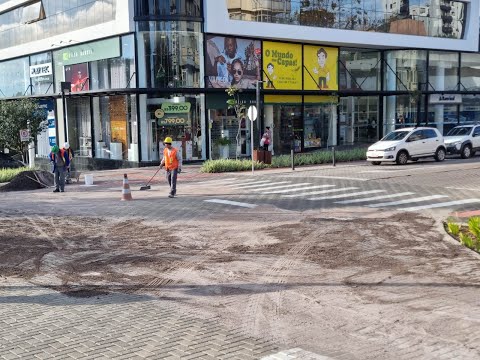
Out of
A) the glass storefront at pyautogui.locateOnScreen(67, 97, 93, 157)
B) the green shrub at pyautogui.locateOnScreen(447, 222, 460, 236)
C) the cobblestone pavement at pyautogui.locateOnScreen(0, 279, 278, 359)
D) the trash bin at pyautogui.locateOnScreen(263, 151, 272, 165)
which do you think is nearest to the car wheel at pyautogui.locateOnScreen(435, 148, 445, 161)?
the trash bin at pyautogui.locateOnScreen(263, 151, 272, 165)

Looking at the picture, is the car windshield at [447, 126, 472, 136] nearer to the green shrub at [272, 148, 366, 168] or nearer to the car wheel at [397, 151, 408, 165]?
the green shrub at [272, 148, 366, 168]

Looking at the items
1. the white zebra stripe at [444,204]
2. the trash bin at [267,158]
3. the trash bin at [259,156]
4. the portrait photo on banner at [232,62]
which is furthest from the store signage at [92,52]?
the white zebra stripe at [444,204]

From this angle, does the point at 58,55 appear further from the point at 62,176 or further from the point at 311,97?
the point at 62,176

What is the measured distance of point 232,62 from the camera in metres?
32.0

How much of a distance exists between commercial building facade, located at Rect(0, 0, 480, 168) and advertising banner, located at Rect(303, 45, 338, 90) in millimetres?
95

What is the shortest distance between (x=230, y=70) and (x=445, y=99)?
63.9 feet

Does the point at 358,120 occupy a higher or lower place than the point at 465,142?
higher

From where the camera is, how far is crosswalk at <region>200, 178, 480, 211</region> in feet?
48.2

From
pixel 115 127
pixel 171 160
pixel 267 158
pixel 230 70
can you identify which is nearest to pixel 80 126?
pixel 115 127

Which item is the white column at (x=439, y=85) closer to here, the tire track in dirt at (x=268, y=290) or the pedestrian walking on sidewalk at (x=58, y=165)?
the pedestrian walking on sidewalk at (x=58, y=165)

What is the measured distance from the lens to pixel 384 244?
1014 cm

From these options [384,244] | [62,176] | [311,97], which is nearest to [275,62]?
[311,97]

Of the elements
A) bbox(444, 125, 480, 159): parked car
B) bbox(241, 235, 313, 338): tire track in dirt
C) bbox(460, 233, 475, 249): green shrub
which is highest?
bbox(444, 125, 480, 159): parked car

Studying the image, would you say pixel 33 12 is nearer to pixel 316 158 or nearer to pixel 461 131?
pixel 316 158
